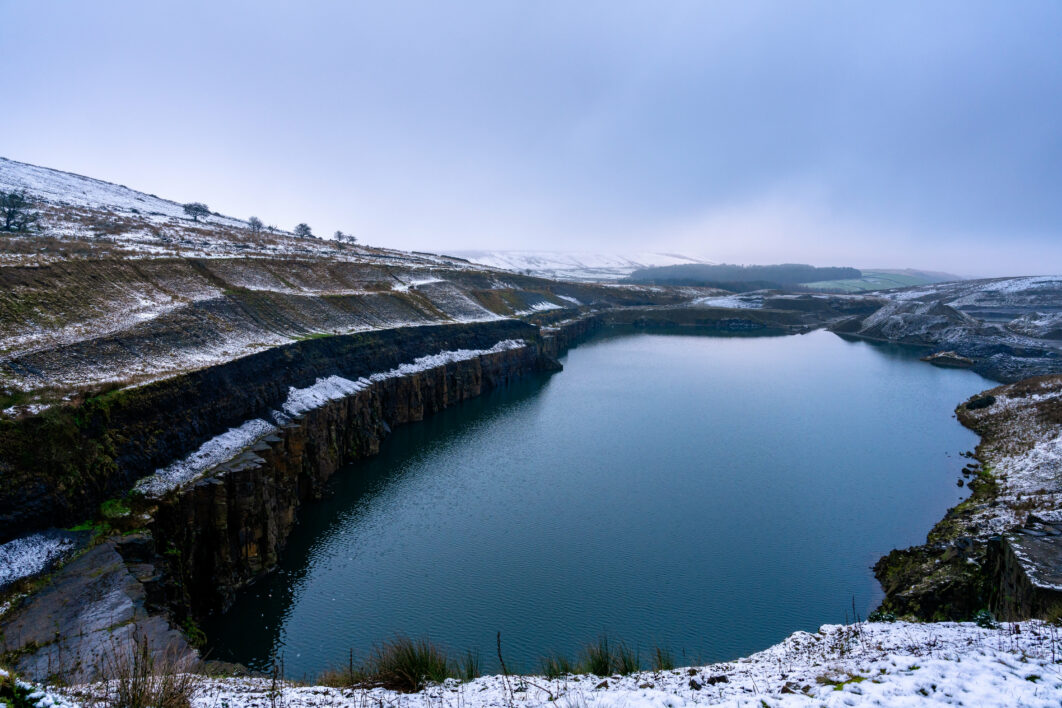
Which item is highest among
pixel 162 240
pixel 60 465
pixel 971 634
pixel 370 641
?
pixel 162 240

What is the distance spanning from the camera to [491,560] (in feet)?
79.0

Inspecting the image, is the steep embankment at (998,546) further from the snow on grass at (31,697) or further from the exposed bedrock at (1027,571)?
the snow on grass at (31,697)

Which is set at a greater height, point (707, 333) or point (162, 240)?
point (162, 240)

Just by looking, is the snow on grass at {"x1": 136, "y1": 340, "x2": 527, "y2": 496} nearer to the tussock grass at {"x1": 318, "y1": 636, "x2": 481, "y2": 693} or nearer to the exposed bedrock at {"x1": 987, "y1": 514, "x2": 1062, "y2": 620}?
the tussock grass at {"x1": 318, "y1": 636, "x2": 481, "y2": 693}

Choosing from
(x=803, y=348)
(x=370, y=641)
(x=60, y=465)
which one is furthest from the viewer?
(x=803, y=348)

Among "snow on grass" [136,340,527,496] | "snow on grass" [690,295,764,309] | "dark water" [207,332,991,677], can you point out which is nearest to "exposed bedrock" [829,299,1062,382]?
"snow on grass" [690,295,764,309]

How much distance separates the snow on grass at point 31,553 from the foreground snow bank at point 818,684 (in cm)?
786

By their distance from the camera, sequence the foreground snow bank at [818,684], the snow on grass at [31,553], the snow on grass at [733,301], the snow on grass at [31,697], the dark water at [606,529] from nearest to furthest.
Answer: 1. the snow on grass at [31,697]
2. the foreground snow bank at [818,684]
3. the snow on grass at [31,553]
4. the dark water at [606,529]
5. the snow on grass at [733,301]

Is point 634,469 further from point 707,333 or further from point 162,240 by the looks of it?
point 707,333

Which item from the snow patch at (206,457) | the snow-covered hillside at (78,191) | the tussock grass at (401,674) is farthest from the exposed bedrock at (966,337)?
the snow-covered hillside at (78,191)

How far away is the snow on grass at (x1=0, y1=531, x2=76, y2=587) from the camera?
14.3 m

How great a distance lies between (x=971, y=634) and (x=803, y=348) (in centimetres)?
9288

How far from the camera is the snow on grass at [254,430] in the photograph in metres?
20.6

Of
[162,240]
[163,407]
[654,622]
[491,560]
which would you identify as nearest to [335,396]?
[163,407]
